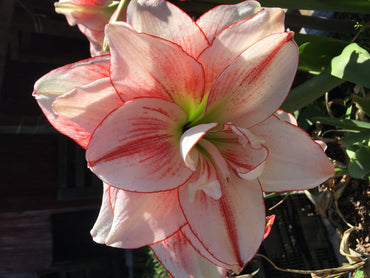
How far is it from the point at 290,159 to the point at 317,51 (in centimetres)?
40

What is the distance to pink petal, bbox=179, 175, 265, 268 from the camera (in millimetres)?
389

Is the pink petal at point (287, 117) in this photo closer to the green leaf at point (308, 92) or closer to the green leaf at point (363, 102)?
the green leaf at point (308, 92)

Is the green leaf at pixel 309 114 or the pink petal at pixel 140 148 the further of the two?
the green leaf at pixel 309 114

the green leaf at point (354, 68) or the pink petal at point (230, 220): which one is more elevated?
the green leaf at point (354, 68)

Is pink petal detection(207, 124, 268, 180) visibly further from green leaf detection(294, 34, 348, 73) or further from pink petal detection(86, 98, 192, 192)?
green leaf detection(294, 34, 348, 73)

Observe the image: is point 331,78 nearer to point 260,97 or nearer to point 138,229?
point 260,97

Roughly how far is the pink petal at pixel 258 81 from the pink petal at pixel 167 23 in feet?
0.16

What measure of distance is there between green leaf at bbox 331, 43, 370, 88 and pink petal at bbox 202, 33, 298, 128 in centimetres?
24

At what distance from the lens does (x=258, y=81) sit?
385 mm

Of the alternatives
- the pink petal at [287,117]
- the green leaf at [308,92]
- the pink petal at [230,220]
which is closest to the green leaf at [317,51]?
the green leaf at [308,92]

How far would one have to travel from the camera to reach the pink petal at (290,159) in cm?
39

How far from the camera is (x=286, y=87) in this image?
1.26ft

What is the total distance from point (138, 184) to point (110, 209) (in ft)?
0.25

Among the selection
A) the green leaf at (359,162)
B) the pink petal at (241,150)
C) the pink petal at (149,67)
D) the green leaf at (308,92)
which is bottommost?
the green leaf at (359,162)
